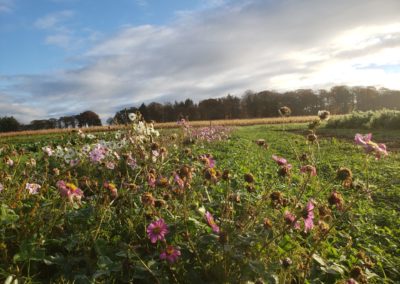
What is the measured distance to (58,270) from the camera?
6.97 feet

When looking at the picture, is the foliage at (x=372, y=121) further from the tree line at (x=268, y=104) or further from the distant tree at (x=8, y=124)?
the distant tree at (x=8, y=124)

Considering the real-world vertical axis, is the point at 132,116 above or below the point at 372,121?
above

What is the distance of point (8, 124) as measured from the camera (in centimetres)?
4903

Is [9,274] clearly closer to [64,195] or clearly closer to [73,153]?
[64,195]

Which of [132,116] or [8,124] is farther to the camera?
[8,124]

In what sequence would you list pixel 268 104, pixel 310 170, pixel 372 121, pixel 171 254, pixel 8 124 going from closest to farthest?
pixel 171 254, pixel 310 170, pixel 372 121, pixel 8 124, pixel 268 104

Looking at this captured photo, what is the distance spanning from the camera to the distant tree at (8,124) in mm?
48844

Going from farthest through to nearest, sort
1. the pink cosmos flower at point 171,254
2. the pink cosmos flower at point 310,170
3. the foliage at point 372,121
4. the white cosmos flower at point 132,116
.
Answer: the foliage at point 372,121
the white cosmos flower at point 132,116
the pink cosmos flower at point 310,170
the pink cosmos flower at point 171,254

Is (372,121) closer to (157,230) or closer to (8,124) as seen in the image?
(157,230)

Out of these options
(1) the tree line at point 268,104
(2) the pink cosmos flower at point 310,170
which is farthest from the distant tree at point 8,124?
(2) the pink cosmos flower at point 310,170

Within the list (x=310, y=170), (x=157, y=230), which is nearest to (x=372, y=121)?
(x=310, y=170)

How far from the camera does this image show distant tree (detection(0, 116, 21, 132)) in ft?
160

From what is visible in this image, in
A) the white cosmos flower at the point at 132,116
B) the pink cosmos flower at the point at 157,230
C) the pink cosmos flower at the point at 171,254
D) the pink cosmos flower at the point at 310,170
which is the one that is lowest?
the pink cosmos flower at the point at 171,254

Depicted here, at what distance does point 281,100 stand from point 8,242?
71831mm
